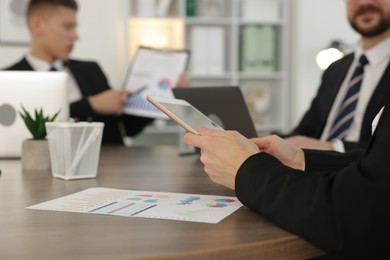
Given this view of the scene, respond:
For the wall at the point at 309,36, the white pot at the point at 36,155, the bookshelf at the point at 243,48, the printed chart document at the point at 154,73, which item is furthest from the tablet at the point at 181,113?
the wall at the point at 309,36

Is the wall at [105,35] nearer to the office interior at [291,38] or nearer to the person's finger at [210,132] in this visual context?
the office interior at [291,38]

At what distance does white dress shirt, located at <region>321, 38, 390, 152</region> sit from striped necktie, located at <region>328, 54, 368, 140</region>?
0.02 m

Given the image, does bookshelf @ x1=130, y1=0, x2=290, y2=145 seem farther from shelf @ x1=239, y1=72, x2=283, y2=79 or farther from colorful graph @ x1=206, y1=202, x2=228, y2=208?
colorful graph @ x1=206, y1=202, x2=228, y2=208

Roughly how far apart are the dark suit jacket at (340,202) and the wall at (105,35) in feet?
10.5

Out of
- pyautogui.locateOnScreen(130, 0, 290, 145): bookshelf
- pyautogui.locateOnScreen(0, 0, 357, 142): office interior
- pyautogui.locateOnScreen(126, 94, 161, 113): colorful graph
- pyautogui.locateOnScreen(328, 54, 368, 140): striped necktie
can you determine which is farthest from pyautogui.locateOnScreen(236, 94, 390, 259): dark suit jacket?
pyautogui.locateOnScreen(130, 0, 290, 145): bookshelf

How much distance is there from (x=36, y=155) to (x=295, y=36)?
3.13 meters

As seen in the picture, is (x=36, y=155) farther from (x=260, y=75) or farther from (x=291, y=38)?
(x=291, y=38)

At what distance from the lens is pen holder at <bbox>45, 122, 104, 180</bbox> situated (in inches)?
56.5

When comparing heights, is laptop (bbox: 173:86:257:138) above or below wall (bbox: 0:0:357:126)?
below

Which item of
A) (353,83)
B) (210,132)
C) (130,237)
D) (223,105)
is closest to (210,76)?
(353,83)

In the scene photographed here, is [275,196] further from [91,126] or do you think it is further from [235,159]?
[91,126]

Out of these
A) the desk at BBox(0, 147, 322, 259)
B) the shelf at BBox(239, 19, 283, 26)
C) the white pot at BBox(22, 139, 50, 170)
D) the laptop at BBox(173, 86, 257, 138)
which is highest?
the shelf at BBox(239, 19, 283, 26)

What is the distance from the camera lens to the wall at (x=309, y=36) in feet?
14.3

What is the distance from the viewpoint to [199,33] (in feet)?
13.9
